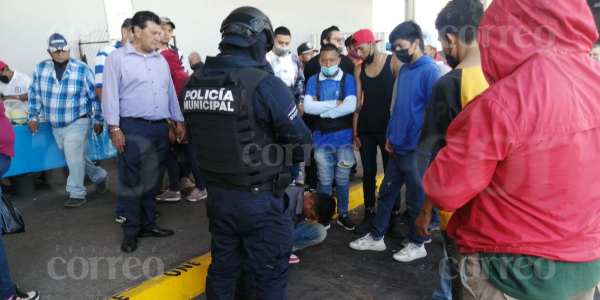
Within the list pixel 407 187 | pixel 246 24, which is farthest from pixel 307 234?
pixel 246 24

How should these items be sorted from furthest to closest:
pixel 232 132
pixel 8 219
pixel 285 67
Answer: pixel 285 67 → pixel 8 219 → pixel 232 132

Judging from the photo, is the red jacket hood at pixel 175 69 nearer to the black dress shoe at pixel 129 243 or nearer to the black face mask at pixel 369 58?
the black dress shoe at pixel 129 243

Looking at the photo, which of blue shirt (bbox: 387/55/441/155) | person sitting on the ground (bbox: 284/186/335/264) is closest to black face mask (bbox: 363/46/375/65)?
blue shirt (bbox: 387/55/441/155)

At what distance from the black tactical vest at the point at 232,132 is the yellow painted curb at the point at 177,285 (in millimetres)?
982

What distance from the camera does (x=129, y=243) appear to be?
3.77 meters

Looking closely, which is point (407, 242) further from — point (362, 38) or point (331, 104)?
point (362, 38)

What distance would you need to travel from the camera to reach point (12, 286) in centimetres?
287

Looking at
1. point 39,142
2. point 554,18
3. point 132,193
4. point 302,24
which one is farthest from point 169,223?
point 302,24

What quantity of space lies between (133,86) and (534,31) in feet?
10.5

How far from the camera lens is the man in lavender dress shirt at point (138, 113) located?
12.1ft

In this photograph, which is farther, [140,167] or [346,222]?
[346,222]

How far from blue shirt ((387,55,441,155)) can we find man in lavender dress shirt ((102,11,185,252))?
6.82ft

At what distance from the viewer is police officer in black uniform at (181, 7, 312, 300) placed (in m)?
2.42

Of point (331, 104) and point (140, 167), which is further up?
point (331, 104)
